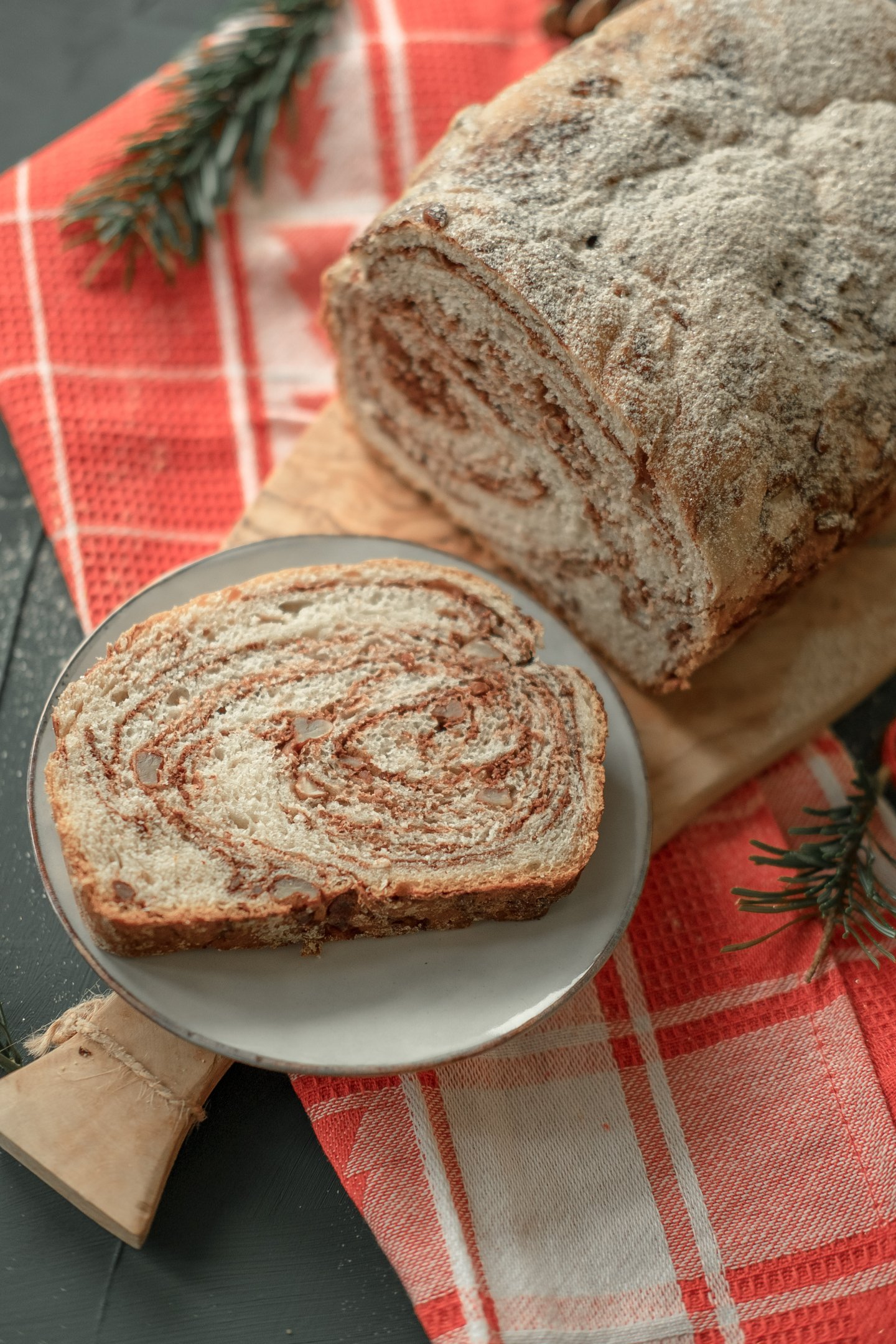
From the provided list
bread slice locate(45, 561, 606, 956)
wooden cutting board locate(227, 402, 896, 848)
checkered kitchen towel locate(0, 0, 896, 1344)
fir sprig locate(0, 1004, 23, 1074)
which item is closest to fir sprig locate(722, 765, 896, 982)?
checkered kitchen towel locate(0, 0, 896, 1344)

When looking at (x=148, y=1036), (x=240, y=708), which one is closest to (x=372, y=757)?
(x=240, y=708)

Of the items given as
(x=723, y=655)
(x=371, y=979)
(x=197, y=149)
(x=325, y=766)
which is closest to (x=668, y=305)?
(x=723, y=655)

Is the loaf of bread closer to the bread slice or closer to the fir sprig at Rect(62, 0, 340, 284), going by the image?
the bread slice

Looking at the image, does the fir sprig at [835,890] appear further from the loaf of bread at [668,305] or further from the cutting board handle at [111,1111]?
the cutting board handle at [111,1111]

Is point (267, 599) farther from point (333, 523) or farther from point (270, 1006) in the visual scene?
point (270, 1006)

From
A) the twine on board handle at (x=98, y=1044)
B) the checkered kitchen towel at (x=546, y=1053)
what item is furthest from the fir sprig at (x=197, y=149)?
the twine on board handle at (x=98, y=1044)

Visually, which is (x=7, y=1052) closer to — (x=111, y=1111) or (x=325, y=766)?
(x=111, y=1111)
